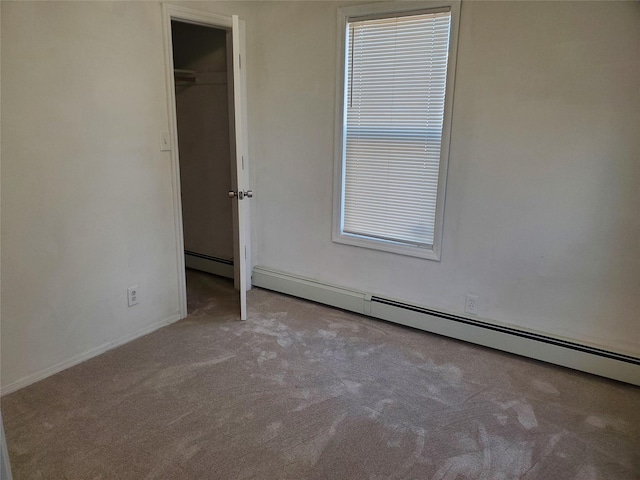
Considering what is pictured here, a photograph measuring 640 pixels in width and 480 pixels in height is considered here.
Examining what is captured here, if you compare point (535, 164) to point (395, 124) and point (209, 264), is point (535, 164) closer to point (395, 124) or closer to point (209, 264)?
point (395, 124)

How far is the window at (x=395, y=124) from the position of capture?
290 centimetres

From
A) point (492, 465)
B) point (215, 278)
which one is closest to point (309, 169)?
point (215, 278)

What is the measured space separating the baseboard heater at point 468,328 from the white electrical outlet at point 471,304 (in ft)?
0.19

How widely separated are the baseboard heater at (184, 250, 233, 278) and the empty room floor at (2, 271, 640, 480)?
3.56ft

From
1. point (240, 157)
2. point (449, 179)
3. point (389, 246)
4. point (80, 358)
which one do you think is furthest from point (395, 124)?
point (80, 358)

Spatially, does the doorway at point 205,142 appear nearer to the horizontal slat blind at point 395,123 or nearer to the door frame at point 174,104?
the door frame at point 174,104

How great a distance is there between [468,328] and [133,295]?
222cm

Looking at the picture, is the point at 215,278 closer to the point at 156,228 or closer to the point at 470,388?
the point at 156,228

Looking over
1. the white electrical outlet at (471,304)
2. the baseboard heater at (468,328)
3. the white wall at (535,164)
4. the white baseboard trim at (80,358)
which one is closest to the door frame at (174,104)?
the white baseboard trim at (80,358)

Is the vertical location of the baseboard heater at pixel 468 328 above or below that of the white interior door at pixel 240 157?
below

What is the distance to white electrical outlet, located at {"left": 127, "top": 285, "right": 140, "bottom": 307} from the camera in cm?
299

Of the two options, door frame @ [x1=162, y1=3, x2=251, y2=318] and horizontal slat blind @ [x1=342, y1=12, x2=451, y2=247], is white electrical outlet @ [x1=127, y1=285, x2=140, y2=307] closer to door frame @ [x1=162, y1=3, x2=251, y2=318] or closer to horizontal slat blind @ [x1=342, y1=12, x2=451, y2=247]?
door frame @ [x1=162, y1=3, x2=251, y2=318]

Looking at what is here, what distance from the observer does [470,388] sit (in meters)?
2.55

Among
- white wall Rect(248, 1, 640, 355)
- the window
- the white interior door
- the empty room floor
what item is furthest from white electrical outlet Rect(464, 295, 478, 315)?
the white interior door
